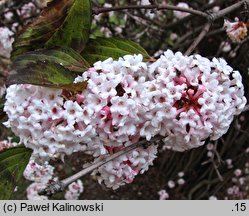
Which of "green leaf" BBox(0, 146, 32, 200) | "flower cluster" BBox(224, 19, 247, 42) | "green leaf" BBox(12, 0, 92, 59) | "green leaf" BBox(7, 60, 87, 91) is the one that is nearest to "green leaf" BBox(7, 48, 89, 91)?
"green leaf" BBox(7, 60, 87, 91)

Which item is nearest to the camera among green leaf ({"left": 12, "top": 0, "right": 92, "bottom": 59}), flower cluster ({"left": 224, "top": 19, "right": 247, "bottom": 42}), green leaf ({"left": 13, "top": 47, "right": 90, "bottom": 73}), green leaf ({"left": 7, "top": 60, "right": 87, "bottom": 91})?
green leaf ({"left": 7, "top": 60, "right": 87, "bottom": 91})

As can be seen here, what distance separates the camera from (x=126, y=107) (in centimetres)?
100

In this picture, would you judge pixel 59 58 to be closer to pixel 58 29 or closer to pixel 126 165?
pixel 58 29

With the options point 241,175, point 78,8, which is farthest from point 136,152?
point 241,175

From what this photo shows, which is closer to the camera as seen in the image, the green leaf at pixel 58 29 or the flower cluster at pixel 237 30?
the green leaf at pixel 58 29

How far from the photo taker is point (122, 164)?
44.5 inches

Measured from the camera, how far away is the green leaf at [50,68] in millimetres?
1016

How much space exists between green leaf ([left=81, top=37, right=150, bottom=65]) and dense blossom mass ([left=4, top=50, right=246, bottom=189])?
0.20 meters

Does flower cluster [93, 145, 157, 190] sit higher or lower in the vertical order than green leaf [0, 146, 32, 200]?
higher

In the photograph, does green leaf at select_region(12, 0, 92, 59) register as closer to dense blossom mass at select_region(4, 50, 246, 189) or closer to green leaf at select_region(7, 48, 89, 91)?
green leaf at select_region(7, 48, 89, 91)

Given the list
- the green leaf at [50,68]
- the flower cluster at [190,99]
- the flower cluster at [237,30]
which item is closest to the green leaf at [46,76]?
the green leaf at [50,68]

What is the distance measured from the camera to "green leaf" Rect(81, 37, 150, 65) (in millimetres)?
1287

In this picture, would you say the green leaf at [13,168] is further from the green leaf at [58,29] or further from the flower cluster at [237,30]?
the flower cluster at [237,30]

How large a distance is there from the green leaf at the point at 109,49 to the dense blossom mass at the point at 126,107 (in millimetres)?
196
